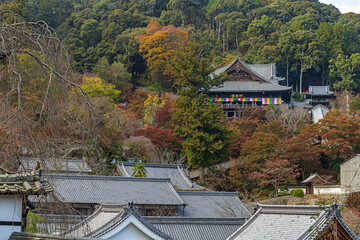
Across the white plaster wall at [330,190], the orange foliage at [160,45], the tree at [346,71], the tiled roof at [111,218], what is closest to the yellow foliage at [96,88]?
the orange foliage at [160,45]

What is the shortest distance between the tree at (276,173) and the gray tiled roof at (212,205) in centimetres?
533

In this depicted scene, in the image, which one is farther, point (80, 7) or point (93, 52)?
point (80, 7)

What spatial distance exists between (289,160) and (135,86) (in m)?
21.9

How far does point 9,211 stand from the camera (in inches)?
240

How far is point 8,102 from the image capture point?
5.17 metres

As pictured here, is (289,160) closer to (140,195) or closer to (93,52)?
(140,195)

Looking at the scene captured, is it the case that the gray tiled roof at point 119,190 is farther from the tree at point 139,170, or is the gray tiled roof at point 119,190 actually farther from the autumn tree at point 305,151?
the autumn tree at point 305,151

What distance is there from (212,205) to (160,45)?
26736mm

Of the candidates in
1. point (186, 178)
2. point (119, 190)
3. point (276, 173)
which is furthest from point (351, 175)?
point (119, 190)

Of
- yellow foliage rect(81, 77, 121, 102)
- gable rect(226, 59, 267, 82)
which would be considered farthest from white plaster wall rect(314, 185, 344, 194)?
gable rect(226, 59, 267, 82)

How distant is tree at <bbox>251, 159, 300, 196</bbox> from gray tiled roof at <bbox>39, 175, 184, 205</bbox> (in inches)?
301

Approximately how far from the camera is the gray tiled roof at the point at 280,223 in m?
12.7

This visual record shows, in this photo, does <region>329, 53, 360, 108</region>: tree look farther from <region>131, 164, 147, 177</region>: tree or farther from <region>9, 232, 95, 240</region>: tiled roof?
<region>9, 232, 95, 240</region>: tiled roof

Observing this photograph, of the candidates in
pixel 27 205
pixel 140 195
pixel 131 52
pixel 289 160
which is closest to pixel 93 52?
pixel 131 52
